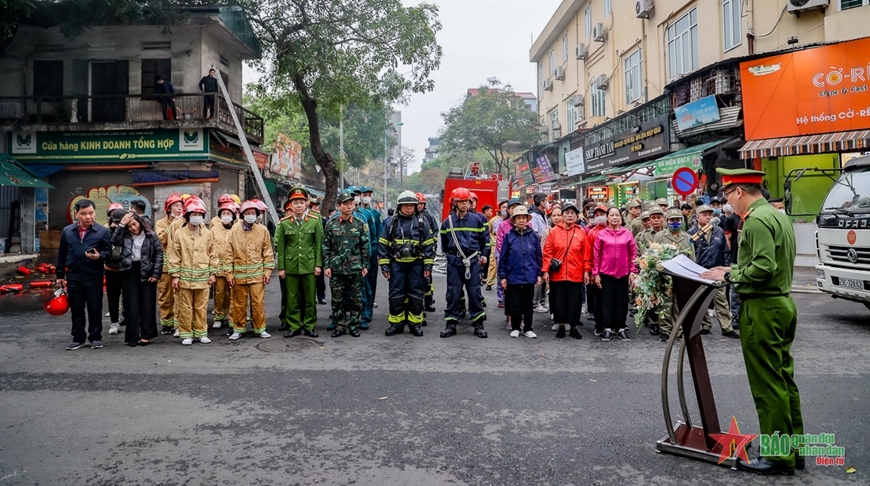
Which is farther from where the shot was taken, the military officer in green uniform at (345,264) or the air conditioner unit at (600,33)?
the air conditioner unit at (600,33)

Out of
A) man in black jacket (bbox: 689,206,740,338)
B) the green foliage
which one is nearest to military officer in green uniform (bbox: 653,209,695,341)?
man in black jacket (bbox: 689,206,740,338)

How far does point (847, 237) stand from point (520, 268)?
183 inches

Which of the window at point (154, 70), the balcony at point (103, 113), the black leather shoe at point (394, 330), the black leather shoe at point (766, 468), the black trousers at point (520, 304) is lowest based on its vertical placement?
the black leather shoe at point (766, 468)

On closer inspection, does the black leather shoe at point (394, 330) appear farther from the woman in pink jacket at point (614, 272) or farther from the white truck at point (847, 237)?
the white truck at point (847, 237)

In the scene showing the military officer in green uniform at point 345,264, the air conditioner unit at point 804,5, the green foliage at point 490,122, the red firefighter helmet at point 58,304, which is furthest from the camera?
the green foliage at point 490,122

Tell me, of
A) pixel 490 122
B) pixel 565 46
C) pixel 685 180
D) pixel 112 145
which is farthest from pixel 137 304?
pixel 490 122

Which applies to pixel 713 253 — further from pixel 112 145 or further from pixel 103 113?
pixel 103 113

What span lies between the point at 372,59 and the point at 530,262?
Answer: 12.7 metres

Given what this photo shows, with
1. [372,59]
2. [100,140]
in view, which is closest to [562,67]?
[372,59]

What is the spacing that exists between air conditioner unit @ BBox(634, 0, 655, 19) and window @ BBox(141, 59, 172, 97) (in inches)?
666

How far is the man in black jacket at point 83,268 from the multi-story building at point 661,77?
48.5 feet

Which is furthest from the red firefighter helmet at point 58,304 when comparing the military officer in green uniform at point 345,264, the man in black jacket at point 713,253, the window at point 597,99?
the window at point 597,99

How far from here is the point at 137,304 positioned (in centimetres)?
771

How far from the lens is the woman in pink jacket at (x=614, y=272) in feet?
25.8
